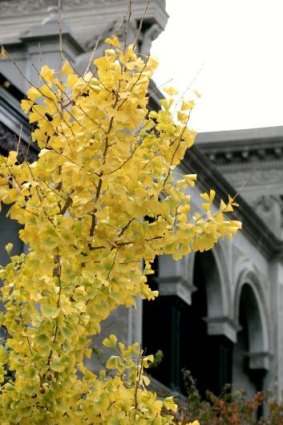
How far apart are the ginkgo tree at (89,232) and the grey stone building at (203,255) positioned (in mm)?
11808

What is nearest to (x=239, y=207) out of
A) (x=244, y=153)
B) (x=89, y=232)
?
(x=244, y=153)

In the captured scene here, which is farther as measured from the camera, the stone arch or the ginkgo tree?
the stone arch

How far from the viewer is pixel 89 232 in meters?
9.09

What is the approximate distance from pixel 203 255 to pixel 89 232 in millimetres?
21631

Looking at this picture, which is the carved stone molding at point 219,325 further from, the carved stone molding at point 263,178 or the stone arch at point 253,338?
the carved stone molding at point 263,178

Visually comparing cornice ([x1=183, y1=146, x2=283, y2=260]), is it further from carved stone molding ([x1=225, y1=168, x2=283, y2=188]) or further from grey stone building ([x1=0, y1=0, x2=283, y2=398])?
carved stone molding ([x1=225, y1=168, x2=283, y2=188])

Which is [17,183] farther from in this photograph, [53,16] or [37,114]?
[53,16]

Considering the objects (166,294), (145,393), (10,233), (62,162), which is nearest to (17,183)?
(62,162)

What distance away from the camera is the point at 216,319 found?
100 feet

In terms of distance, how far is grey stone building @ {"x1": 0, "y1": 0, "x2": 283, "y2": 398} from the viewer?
80.3 feet

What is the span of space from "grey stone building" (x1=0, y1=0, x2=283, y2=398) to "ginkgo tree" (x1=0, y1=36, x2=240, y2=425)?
1181 centimetres

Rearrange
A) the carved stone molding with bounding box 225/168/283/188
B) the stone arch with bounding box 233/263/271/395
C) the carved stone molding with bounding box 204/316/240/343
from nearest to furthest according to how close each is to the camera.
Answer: the carved stone molding with bounding box 204/316/240/343
the stone arch with bounding box 233/263/271/395
the carved stone molding with bounding box 225/168/283/188

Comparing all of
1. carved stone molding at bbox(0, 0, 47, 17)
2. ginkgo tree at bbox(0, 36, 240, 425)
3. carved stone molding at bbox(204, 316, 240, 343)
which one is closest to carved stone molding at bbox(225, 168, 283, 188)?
carved stone molding at bbox(204, 316, 240, 343)

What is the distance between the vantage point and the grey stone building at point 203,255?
80.3ft
